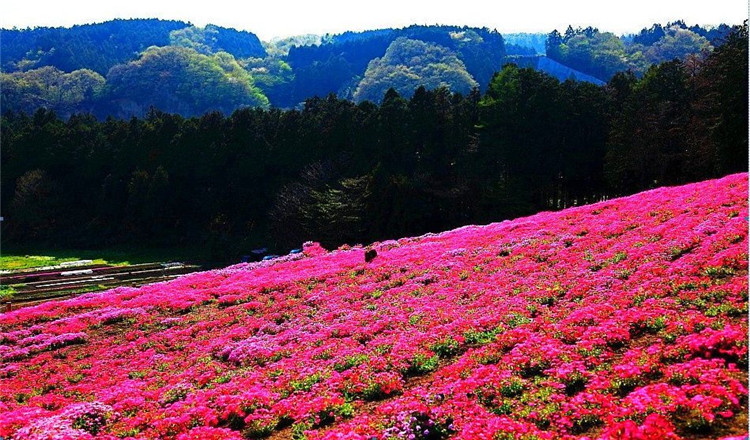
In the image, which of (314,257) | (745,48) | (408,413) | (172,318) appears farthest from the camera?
(745,48)

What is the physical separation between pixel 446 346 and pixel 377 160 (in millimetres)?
58716

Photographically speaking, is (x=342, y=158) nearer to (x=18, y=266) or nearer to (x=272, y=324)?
(x=18, y=266)

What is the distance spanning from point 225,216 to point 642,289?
235ft

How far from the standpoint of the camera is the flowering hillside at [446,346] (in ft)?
Answer: 42.5

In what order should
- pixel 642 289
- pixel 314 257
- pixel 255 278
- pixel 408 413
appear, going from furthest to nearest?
pixel 314 257 → pixel 255 278 → pixel 642 289 → pixel 408 413

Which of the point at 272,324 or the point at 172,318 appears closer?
the point at 272,324

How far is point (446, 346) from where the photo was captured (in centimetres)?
1808

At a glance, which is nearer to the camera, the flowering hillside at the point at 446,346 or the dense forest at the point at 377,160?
the flowering hillside at the point at 446,346

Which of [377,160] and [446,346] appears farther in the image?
[377,160]

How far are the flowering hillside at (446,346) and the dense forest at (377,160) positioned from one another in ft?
99.7

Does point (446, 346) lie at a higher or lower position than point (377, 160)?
lower

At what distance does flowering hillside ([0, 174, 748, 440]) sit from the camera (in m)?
12.9

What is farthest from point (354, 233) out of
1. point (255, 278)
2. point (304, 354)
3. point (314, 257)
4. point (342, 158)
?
point (304, 354)

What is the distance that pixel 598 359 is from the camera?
48.1 feet
